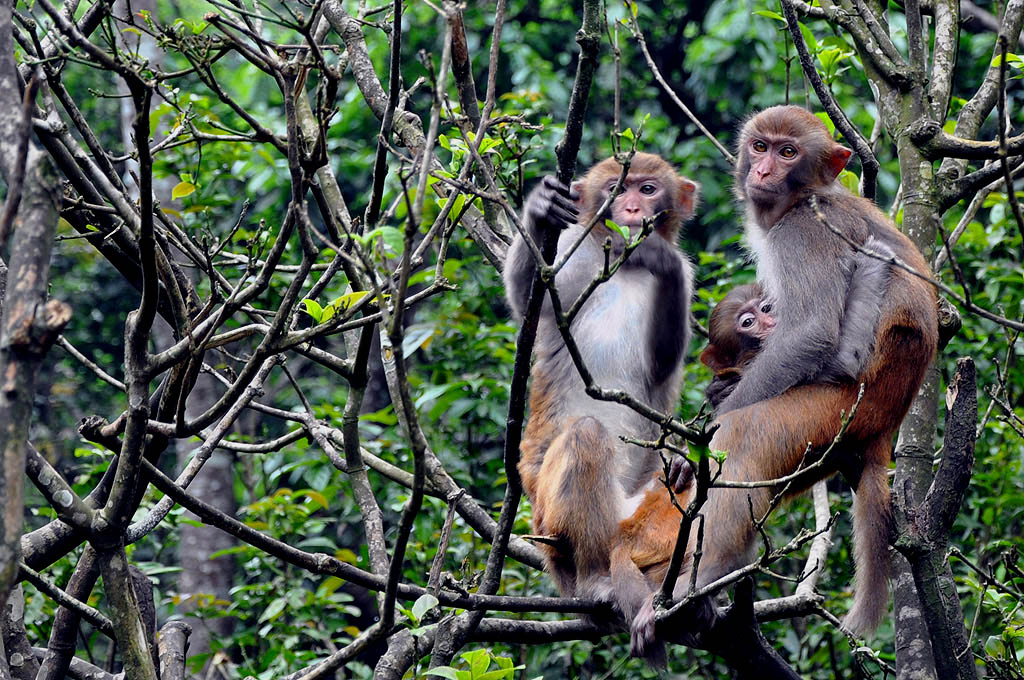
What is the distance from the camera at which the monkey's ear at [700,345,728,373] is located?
219 inches

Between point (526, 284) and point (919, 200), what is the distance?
1.93 metres

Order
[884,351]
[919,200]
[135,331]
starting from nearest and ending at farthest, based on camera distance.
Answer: [135,331]
[884,351]
[919,200]

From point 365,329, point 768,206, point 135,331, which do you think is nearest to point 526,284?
point 768,206

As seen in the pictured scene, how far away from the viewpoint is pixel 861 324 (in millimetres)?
4887

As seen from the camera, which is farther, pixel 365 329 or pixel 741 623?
pixel 741 623

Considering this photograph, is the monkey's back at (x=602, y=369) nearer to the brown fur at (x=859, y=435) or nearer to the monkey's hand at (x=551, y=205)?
the brown fur at (x=859, y=435)

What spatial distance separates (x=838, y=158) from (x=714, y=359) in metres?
1.19

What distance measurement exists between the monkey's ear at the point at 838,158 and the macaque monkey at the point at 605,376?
0.82 m

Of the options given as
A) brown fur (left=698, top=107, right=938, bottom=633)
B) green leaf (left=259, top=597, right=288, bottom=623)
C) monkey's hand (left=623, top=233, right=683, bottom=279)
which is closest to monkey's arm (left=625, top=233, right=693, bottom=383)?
monkey's hand (left=623, top=233, right=683, bottom=279)

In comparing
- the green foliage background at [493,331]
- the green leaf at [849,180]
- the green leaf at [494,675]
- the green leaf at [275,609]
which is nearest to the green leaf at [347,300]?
the green foliage background at [493,331]

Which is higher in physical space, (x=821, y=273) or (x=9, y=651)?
(x=821, y=273)

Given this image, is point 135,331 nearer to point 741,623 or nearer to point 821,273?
point 741,623

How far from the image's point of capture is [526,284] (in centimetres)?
512

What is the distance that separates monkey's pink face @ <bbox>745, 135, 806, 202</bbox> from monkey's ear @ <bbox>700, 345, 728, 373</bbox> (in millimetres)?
816
